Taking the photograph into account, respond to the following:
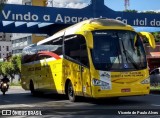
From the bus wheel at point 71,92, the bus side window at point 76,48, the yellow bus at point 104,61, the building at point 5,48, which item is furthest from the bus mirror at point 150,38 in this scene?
the building at point 5,48

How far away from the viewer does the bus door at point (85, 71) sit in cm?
1547

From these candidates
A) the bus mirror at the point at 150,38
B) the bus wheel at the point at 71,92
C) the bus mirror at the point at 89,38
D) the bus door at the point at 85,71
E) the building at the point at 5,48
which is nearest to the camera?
the bus mirror at the point at 89,38

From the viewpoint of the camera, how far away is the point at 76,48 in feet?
54.2

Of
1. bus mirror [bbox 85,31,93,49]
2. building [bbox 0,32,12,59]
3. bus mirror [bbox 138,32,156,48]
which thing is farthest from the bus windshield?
building [bbox 0,32,12,59]

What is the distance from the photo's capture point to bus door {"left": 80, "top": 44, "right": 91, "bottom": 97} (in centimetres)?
1547

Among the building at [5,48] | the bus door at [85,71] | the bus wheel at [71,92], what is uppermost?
the bus door at [85,71]

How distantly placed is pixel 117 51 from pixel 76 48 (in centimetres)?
185

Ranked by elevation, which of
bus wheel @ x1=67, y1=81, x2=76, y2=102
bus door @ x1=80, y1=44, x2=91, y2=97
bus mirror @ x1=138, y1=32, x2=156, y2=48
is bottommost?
bus wheel @ x1=67, y1=81, x2=76, y2=102

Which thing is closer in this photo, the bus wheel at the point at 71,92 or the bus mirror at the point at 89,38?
the bus mirror at the point at 89,38

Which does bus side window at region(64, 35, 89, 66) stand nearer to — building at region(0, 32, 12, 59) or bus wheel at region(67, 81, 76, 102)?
bus wheel at region(67, 81, 76, 102)

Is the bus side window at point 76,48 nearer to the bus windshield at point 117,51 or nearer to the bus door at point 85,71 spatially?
the bus door at point 85,71

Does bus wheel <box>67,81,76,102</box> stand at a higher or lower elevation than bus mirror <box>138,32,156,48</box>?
lower

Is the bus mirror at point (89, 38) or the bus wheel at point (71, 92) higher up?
the bus mirror at point (89, 38)

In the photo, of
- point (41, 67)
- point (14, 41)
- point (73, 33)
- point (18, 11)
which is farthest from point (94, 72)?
point (14, 41)
